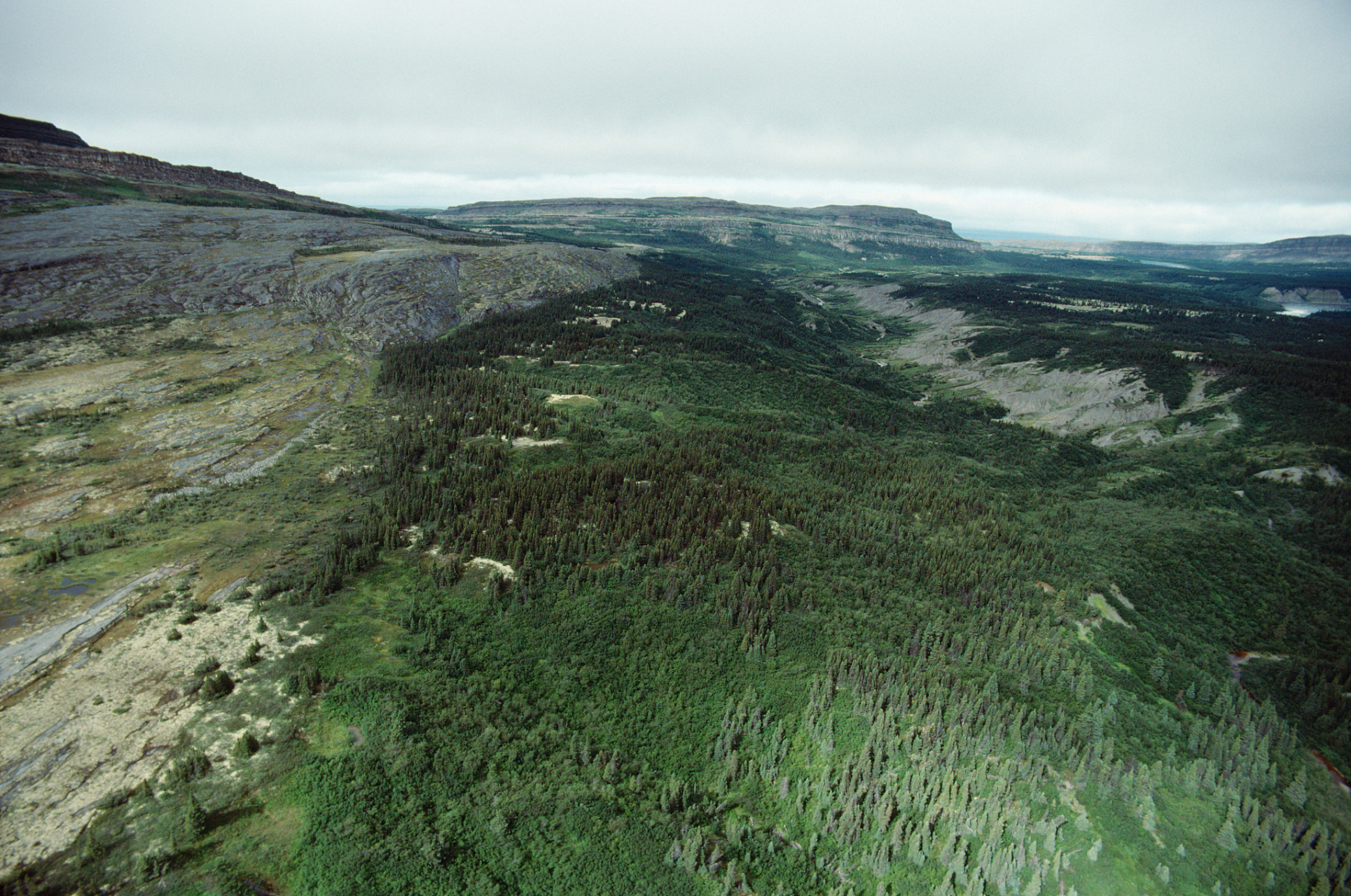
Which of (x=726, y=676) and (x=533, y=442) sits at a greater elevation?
(x=533, y=442)

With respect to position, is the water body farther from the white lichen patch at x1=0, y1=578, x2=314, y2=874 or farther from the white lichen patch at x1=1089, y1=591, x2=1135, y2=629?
the white lichen patch at x1=1089, y1=591, x2=1135, y2=629

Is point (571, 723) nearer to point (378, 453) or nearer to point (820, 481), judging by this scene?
point (378, 453)

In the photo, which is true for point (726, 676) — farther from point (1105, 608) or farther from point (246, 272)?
point (246, 272)

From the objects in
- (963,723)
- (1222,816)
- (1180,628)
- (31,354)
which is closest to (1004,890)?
(963,723)

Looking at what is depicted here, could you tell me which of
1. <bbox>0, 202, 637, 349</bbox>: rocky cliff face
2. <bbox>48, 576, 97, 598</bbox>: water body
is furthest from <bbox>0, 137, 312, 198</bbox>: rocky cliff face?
<bbox>48, 576, 97, 598</bbox>: water body

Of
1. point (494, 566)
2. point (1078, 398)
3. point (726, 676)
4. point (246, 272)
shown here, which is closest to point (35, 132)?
point (246, 272)

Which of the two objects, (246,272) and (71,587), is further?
(246,272)

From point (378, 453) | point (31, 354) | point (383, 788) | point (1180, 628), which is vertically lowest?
point (1180, 628)
